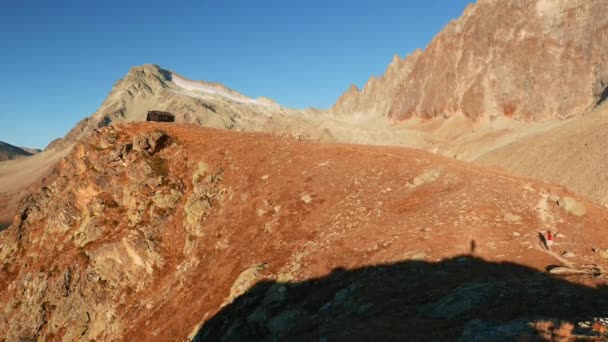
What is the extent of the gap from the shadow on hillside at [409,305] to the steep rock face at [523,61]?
102 meters

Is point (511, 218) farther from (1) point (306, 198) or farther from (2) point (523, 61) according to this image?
(2) point (523, 61)

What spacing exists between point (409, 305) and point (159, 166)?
32311 mm

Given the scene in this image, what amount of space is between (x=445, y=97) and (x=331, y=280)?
14839 centimetres

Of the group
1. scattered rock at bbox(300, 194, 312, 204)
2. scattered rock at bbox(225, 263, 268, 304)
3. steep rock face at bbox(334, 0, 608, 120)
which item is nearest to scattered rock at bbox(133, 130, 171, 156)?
scattered rock at bbox(300, 194, 312, 204)

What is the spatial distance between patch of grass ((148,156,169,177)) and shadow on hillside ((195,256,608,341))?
20478mm

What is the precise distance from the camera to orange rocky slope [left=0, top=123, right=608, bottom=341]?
1802cm

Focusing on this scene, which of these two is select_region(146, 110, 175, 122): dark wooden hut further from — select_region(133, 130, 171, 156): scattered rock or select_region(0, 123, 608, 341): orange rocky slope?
select_region(133, 130, 171, 156): scattered rock

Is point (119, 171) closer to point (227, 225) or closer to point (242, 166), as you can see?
point (242, 166)

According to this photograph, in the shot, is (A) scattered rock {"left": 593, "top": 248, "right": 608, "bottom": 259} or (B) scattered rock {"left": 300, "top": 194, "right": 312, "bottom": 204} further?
(B) scattered rock {"left": 300, "top": 194, "right": 312, "bottom": 204}

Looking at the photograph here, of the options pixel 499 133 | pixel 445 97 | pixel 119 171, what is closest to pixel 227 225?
pixel 119 171

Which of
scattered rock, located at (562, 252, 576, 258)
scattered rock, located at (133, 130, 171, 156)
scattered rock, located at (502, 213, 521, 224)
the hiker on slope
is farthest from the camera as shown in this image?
scattered rock, located at (133, 130, 171, 156)

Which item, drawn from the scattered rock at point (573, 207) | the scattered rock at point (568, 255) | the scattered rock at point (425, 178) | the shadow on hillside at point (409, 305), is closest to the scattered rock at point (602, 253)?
the scattered rock at point (568, 255)

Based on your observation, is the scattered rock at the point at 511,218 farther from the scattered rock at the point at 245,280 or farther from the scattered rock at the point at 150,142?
the scattered rock at the point at 150,142

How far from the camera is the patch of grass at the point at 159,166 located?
41344 mm
